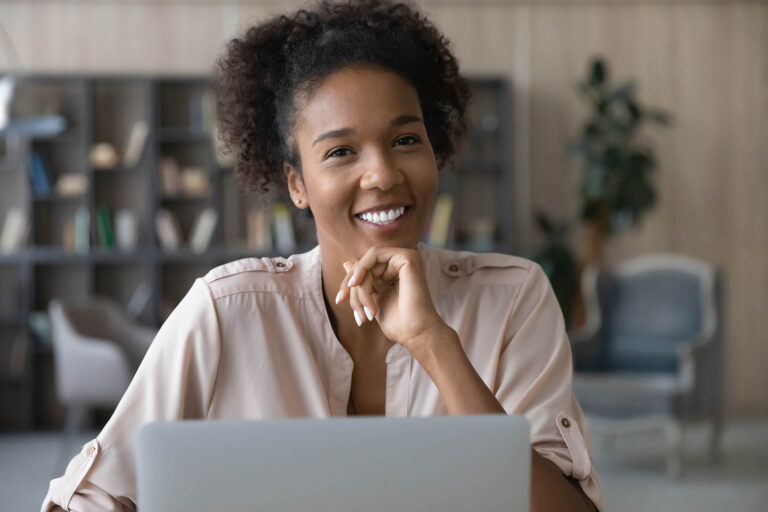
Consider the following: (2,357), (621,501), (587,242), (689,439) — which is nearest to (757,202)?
(587,242)

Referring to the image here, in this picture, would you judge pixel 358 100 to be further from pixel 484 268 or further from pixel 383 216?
pixel 484 268

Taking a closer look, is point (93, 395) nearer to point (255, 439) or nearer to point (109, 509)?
point (109, 509)

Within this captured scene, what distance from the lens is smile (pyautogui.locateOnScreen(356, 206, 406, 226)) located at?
1.37m

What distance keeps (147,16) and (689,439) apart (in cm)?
462

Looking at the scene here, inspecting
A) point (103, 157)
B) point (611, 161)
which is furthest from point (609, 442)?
point (103, 157)

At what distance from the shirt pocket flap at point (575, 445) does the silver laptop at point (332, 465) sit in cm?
49

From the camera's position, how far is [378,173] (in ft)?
4.35

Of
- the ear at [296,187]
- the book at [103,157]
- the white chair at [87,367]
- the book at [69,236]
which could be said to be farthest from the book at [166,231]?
the ear at [296,187]

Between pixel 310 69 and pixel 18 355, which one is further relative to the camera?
pixel 18 355

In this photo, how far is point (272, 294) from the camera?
4.63 feet

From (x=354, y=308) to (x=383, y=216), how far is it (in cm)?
16

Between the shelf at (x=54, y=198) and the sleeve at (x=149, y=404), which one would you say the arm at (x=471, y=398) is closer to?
the sleeve at (x=149, y=404)

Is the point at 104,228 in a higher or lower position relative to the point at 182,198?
lower

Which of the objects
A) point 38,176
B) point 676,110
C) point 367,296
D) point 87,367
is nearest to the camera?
point 367,296
